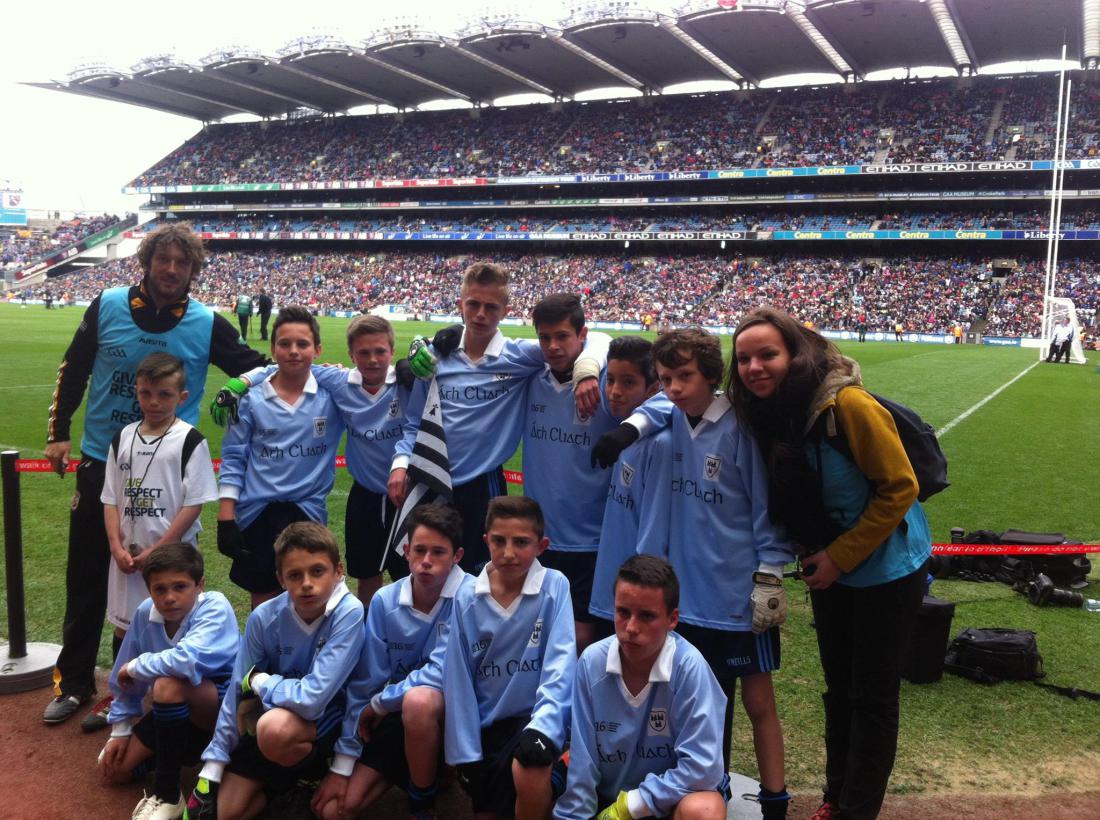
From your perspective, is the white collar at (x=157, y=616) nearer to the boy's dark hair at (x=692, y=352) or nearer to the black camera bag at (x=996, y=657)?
the boy's dark hair at (x=692, y=352)

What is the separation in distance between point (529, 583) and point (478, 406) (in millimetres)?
1182

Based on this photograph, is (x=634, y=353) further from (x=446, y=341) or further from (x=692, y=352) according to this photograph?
(x=446, y=341)

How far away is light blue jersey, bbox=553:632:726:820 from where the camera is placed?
2924mm

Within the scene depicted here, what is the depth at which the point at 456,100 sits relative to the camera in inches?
2442

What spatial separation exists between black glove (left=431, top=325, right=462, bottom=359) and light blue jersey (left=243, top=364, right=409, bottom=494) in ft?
1.35

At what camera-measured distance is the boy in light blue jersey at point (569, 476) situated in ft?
13.4

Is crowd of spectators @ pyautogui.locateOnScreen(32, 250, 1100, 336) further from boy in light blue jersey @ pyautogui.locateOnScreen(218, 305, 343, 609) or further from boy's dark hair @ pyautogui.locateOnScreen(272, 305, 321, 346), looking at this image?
boy in light blue jersey @ pyautogui.locateOnScreen(218, 305, 343, 609)

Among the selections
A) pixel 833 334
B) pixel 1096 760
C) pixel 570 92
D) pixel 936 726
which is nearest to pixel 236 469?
pixel 936 726

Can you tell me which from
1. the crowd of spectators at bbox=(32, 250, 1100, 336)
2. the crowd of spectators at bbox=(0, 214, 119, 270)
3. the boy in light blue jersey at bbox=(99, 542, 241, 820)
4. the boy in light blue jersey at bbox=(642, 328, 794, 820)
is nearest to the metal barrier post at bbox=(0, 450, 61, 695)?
the boy in light blue jersey at bbox=(99, 542, 241, 820)

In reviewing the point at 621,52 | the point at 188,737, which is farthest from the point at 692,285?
the point at 188,737

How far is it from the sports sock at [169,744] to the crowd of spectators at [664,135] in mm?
Answer: 48801

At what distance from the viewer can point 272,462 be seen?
4.38 metres

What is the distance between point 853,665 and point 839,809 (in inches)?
21.1

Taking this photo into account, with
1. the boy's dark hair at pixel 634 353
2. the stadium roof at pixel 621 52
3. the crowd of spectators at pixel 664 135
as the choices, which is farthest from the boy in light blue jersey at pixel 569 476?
the crowd of spectators at pixel 664 135
